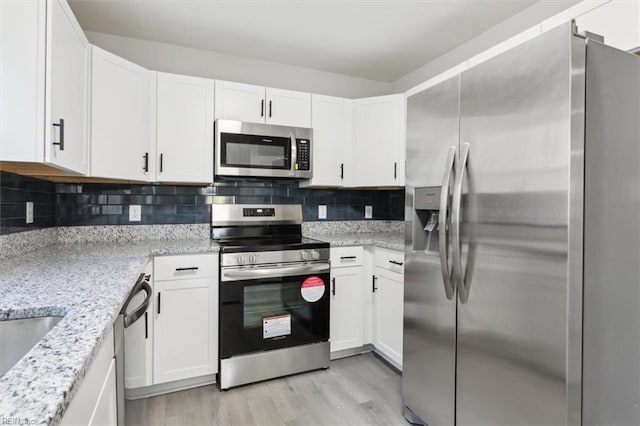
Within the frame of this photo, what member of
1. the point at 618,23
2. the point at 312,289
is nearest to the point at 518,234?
the point at 618,23

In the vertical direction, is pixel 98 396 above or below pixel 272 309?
above

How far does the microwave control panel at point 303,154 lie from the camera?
2.71 metres

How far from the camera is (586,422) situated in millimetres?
1218

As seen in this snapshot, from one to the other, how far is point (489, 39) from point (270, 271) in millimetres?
2255

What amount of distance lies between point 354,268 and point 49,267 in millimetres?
1834

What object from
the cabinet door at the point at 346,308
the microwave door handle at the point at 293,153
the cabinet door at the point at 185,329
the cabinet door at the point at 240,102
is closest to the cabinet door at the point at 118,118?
the cabinet door at the point at 240,102

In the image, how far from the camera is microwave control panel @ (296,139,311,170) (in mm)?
2707

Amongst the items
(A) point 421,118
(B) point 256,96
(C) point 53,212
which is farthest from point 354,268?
(C) point 53,212

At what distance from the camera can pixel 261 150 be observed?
260 cm

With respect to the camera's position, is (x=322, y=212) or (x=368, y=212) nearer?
(x=322, y=212)

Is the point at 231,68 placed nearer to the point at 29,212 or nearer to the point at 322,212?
the point at 322,212

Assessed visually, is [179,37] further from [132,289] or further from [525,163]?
[525,163]

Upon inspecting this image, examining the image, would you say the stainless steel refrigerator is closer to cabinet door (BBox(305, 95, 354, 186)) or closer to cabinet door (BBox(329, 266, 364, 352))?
cabinet door (BBox(329, 266, 364, 352))

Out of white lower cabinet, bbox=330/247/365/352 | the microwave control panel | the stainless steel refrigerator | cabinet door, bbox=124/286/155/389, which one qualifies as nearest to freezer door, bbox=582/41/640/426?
the stainless steel refrigerator
